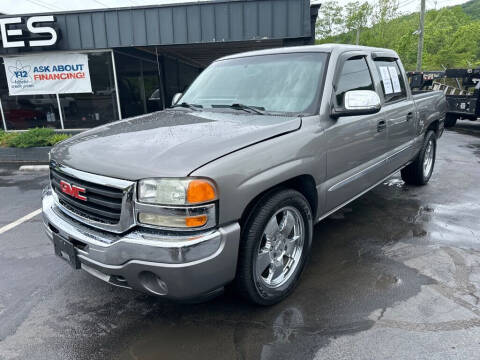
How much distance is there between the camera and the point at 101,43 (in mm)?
10281

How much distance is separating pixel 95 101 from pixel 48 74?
147 cm

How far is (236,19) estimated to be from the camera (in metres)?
9.62

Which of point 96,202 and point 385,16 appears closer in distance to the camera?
point 96,202

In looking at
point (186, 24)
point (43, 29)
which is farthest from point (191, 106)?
point (43, 29)

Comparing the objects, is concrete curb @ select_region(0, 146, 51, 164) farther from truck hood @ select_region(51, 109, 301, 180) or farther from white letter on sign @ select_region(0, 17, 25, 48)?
truck hood @ select_region(51, 109, 301, 180)

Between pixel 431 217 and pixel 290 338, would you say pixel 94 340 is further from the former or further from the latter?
pixel 431 217

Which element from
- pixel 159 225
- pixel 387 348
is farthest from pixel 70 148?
pixel 387 348

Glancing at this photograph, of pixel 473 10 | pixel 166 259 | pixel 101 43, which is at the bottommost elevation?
pixel 166 259

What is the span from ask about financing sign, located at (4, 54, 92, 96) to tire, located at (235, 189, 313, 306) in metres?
10.2

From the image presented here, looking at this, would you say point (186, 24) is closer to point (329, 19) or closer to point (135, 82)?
point (135, 82)

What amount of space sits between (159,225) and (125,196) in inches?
10.2

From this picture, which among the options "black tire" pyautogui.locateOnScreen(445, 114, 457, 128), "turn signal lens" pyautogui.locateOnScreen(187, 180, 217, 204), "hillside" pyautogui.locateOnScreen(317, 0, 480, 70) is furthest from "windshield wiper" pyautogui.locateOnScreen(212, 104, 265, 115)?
"hillside" pyautogui.locateOnScreen(317, 0, 480, 70)

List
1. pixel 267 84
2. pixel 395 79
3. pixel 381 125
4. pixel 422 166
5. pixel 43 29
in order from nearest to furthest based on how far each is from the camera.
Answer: pixel 267 84 < pixel 381 125 < pixel 395 79 < pixel 422 166 < pixel 43 29

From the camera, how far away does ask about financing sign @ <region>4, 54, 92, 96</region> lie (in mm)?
10953
